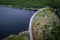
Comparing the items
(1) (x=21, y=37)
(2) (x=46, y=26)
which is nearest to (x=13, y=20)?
(1) (x=21, y=37)

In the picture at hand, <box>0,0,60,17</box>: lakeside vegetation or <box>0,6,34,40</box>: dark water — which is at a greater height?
<box>0,0,60,17</box>: lakeside vegetation

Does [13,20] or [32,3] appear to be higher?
[32,3]

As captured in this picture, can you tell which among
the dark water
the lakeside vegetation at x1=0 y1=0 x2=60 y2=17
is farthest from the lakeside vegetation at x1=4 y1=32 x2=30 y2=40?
the lakeside vegetation at x1=0 y1=0 x2=60 y2=17

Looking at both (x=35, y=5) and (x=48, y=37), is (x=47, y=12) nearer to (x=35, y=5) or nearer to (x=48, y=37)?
(x=35, y=5)

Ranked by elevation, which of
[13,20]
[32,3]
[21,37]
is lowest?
[21,37]

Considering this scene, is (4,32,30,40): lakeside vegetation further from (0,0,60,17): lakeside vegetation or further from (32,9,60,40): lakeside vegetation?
(0,0,60,17): lakeside vegetation

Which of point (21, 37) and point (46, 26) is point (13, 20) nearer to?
→ point (21, 37)

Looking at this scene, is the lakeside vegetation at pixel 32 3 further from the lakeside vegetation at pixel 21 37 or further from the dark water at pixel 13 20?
the lakeside vegetation at pixel 21 37

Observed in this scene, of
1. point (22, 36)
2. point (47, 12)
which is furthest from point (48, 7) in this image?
point (22, 36)

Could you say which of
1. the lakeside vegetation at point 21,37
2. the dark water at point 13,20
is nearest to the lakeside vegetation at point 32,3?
the dark water at point 13,20
